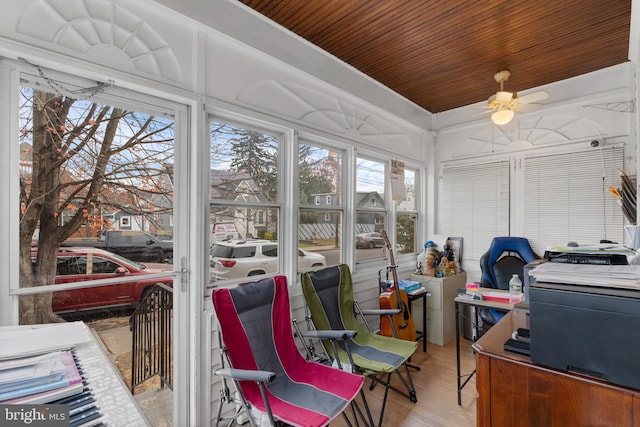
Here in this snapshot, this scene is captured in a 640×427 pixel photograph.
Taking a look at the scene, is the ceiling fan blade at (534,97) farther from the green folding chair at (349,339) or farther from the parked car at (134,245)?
the parked car at (134,245)

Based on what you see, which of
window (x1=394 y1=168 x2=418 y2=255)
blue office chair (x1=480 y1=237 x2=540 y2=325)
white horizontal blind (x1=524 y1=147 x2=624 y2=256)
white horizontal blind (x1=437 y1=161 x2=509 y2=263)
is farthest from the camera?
window (x1=394 y1=168 x2=418 y2=255)

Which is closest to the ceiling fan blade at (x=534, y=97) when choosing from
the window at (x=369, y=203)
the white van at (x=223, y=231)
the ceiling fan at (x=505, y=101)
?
the ceiling fan at (x=505, y=101)

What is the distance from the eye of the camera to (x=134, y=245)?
1923 mm

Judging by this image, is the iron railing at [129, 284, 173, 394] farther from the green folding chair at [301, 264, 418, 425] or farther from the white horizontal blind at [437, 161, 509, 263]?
the white horizontal blind at [437, 161, 509, 263]

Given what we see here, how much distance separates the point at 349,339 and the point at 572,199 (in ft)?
9.69

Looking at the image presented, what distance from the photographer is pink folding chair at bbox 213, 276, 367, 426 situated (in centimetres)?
167

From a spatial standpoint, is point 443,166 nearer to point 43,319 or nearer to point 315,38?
point 315,38

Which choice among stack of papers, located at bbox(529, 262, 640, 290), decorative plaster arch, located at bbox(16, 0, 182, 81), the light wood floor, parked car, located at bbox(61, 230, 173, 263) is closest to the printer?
stack of papers, located at bbox(529, 262, 640, 290)

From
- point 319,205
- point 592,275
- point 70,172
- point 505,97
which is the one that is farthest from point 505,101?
point 70,172

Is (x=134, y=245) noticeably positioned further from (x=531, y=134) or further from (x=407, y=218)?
(x=531, y=134)

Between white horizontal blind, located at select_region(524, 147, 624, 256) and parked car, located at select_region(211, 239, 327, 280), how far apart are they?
9.46 ft

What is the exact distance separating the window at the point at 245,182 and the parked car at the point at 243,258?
0.01 meters

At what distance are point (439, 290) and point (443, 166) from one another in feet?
5.94

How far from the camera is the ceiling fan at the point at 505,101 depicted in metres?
3.11
